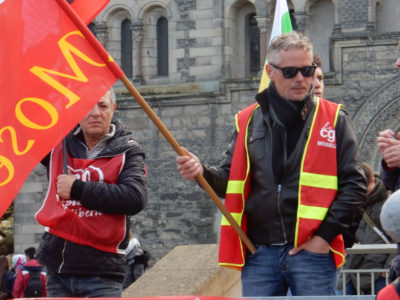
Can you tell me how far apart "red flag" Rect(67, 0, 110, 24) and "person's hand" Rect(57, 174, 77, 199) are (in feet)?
2.87

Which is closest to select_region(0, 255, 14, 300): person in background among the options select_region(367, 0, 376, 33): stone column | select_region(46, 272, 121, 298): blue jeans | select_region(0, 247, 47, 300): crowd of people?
select_region(0, 247, 47, 300): crowd of people

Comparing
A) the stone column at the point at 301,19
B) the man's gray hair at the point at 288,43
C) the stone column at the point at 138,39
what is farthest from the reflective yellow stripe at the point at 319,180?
the stone column at the point at 138,39

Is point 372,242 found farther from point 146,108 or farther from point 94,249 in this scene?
point 146,108

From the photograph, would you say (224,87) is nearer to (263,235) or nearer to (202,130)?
(202,130)

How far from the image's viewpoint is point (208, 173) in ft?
22.3

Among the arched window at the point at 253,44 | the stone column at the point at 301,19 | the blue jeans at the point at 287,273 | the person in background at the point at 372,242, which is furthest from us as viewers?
the arched window at the point at 253,44

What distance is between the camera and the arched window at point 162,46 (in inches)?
893

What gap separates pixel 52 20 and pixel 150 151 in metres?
15.5

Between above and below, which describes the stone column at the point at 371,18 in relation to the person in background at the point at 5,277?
above

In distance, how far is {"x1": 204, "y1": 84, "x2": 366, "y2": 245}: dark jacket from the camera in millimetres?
6461

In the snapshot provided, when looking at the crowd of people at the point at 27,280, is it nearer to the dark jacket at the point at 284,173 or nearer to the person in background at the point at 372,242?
the person in background at the point at 372,242

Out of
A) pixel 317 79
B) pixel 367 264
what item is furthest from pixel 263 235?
pixel 367 264

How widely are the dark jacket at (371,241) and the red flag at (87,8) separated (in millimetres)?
3373

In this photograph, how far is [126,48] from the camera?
2312cm
